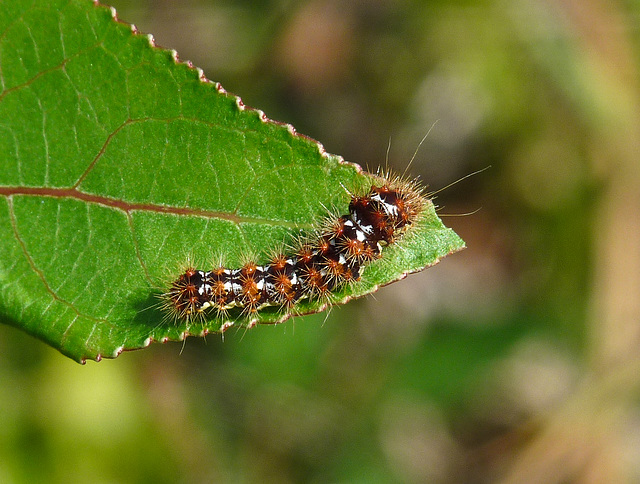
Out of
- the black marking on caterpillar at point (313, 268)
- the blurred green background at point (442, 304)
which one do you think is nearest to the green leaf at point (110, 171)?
the black marking on caterpillar at point (313, 268)

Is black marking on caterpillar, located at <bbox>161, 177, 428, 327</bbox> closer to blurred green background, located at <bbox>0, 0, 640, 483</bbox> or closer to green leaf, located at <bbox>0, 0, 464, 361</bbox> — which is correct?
green leaf, located at <bbox>0, 0, 464, 361</bbox>

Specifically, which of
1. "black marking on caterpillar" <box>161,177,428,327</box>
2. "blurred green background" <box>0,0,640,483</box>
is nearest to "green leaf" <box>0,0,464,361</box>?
"black marking on caterpillar" <box>161,177,428,327</box>

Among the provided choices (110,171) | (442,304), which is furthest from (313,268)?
(442,304)

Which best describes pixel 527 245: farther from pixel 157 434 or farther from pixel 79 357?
pixel 79 357

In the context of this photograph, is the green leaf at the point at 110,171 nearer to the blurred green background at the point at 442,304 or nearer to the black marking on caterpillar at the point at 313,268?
the black marking on caterpillar at the point at 313,268

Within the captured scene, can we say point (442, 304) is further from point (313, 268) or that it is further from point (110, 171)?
point (110, 171)
